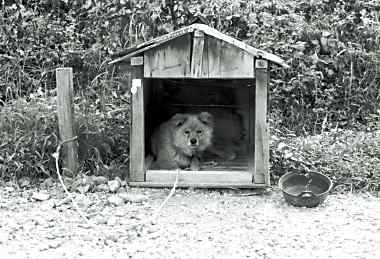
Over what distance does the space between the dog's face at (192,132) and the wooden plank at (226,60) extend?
1110 millimetres

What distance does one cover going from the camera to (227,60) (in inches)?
238

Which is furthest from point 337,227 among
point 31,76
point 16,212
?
point 31,76

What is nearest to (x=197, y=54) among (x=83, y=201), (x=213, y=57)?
(x=213, y=57)

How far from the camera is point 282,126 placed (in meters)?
8.09

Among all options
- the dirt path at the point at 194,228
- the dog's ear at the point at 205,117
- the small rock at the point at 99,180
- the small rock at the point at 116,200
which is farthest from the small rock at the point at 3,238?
the dog's ear at the point at 205,117

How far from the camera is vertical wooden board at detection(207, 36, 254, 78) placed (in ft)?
19.8

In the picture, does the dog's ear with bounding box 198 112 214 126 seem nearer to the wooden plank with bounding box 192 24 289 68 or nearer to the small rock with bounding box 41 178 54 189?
the wooden plank with bounding box 192 24 289 68

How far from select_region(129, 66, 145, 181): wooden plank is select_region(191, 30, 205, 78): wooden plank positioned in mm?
520

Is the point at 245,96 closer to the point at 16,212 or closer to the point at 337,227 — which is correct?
the point at 337,227

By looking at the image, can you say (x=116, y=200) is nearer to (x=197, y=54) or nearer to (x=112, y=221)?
(x=112, y=221)

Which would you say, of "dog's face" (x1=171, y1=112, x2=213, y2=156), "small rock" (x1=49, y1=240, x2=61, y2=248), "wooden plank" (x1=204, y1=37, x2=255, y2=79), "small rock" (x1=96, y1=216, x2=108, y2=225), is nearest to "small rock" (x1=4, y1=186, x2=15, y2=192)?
"small rock" (x1=96, y1=216, x2=108, y2=225)

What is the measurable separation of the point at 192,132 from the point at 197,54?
125 cm

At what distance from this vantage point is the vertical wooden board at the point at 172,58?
20.0ft

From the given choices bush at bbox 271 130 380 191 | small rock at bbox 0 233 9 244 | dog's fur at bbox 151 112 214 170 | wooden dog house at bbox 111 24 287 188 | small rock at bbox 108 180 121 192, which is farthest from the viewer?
dog's fur at bbox 151 112 214 170
